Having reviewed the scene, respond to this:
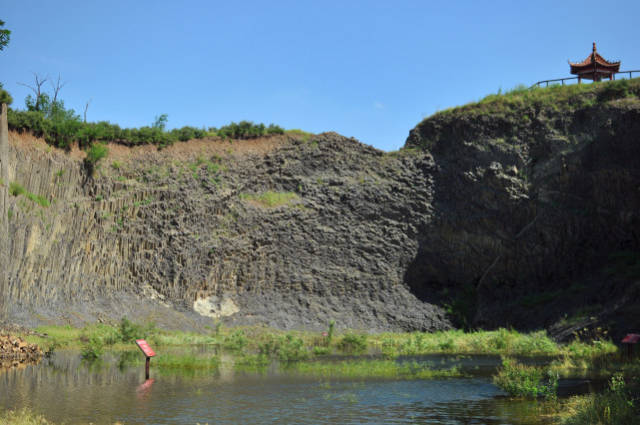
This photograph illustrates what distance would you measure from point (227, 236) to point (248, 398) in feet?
89.8

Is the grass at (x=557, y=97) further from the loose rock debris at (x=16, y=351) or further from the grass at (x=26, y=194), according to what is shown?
the loose rock debris at (x=16, y=351)

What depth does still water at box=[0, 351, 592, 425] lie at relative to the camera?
13.1 metres

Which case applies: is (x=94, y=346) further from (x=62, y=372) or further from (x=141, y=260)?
(x=141, y=260)

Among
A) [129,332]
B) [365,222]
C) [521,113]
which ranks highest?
[521,113]

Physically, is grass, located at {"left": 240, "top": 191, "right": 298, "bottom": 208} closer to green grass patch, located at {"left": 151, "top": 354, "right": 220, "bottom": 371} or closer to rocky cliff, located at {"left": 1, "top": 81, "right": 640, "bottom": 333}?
rocky cliff, located at {"left": 1, "top": 81, "right": 640, "bottom": 333}

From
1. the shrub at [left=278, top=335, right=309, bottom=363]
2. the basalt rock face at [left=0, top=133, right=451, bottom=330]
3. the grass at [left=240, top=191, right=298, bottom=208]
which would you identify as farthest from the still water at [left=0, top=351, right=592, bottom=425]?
the grass at [left=240, top=191, right=298, bottom=208]

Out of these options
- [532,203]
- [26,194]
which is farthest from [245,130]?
[532,203]

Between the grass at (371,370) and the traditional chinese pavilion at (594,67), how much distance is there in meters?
37.0

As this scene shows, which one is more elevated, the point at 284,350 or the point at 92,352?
the point at 92,352

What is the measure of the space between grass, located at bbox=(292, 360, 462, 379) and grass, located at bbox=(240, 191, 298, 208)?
2214cm

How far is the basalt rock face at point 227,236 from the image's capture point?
1415 inches

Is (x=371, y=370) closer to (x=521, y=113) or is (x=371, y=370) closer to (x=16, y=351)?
(x=16, y=351)

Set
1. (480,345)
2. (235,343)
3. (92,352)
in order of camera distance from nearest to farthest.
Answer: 1. (92,352)
2. (235,343)
3. (480,345)

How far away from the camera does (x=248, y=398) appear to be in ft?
51.3
